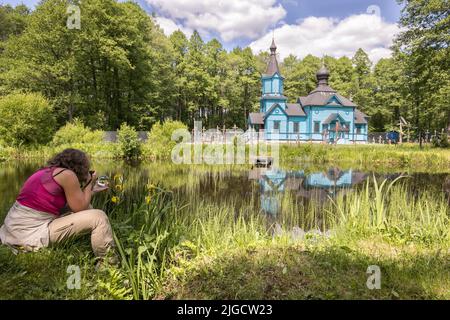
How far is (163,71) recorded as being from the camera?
123 feet

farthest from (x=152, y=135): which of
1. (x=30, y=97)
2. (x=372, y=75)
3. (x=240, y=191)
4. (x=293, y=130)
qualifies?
(x=372, y=75)

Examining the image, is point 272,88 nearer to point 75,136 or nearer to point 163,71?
point 163,71

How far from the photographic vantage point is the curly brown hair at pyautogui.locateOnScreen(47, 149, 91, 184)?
304 cm

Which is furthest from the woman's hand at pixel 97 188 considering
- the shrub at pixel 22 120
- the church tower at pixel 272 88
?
the church tower at pixel 272 88

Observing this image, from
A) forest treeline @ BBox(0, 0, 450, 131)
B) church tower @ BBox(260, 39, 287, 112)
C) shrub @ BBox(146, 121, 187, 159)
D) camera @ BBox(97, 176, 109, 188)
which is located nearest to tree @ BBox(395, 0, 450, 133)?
forest treeline @ BBox(0, 0, 450, 131)

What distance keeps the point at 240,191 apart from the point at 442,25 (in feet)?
65.6

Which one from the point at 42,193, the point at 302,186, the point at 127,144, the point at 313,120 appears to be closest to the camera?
the point at 42,193

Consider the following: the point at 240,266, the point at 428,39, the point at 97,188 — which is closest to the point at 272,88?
the point at 428,39

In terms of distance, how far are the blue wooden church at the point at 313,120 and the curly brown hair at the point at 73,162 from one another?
29.2 metres

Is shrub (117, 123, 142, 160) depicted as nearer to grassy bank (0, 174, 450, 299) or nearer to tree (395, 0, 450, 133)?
grassy bank (0, 174, 450, 299)

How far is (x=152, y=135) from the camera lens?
904 inches

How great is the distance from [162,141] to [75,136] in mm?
6817

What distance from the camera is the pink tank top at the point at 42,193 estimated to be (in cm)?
287

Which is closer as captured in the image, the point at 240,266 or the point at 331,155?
the point at 240,266
